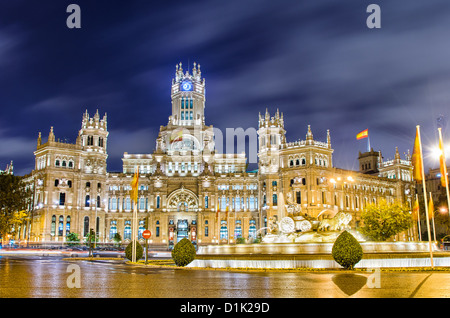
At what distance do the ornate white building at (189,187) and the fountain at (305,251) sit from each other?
202ft

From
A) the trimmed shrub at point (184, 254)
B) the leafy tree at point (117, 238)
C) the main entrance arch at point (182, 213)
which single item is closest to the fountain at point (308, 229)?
the trimmed shrub at point (184, 254)

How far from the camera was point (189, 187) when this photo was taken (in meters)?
120

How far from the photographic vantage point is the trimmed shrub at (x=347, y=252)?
93.5ft

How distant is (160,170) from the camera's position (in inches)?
4724

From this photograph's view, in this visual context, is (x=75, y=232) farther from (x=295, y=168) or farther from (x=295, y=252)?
(x=295, y=252)

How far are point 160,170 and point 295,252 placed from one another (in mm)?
85716

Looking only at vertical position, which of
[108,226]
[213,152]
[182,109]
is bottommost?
[108,226]

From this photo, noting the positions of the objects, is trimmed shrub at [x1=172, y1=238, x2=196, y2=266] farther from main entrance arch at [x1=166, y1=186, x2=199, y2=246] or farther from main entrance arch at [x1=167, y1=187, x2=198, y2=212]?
main entrance arch at [x1=167, y1=187, x2=198, y2=212]

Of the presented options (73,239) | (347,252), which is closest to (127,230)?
(73,239)

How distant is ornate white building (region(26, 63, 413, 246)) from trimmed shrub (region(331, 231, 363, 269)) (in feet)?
249

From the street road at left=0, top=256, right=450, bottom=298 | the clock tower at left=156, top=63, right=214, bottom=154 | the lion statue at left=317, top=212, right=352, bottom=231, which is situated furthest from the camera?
the clock tower at left=156, top=63, right=214, bottom=154

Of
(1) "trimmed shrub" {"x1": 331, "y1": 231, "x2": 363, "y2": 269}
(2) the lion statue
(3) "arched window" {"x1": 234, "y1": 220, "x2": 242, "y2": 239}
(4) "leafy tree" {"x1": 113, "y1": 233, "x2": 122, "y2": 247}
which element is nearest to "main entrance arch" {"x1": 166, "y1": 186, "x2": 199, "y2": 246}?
(3) "arched window" {"x1": 234, "y1": 220, "x2": 242, "y2": 239}

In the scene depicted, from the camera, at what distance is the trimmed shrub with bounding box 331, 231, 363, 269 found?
28484 millimetres
